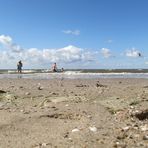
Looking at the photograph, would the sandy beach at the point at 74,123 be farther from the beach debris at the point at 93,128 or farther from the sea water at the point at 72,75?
the sea water at the point at 72,75

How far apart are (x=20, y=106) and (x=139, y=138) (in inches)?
165

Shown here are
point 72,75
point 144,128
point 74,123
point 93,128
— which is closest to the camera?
point 93,128

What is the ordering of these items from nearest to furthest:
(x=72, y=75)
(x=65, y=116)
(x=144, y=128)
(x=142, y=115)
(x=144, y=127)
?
1. (x=144, y=128)
2. (x=144, y=127)
3. (x=65, y=116)
4. (x=142, y=115)
5. (x=72, y=75)

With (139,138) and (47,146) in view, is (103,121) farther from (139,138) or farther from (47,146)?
(47,146)

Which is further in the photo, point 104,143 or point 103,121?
point 103,121

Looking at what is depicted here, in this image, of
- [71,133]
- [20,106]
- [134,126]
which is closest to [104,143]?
[71,133]

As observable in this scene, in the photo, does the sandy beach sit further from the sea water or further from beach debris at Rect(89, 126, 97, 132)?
the sea water

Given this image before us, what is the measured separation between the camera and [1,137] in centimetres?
644

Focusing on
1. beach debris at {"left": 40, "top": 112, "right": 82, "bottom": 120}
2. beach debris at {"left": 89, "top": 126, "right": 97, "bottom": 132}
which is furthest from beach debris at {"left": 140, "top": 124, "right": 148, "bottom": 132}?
beach debris at {"left": 40, "top": 112, "right": 82, "bottom": 120}

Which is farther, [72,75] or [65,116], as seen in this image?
[72,75]

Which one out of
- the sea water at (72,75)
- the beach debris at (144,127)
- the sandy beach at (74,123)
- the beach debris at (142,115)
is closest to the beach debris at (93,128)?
the sandy beach at (74,123)

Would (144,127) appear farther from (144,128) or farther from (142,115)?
(142,115)

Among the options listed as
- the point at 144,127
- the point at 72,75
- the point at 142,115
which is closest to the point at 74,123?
the point at 144,127

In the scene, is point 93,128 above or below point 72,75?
below
